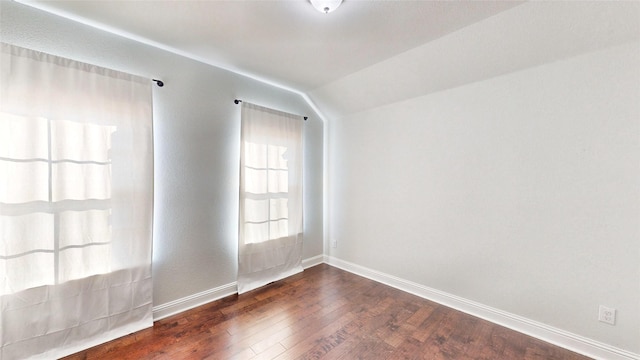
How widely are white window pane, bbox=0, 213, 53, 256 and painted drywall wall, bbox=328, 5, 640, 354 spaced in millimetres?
2942

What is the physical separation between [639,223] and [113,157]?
379cm

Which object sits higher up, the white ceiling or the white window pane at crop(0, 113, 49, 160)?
the white ceiling

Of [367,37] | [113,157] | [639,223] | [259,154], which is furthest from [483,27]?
[113,157]

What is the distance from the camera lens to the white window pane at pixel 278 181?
2.89m

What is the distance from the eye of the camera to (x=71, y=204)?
5.58 ft

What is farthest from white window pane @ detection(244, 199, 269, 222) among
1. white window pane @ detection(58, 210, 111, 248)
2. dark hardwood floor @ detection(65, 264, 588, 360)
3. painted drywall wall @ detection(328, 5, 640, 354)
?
painted drywall wall @ detection(328, 5, 640, 354)

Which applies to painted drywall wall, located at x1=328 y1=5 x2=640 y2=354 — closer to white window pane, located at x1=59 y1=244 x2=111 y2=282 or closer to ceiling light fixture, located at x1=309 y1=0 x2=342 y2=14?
ceiling light fixture, located at x1=309 y1=0 x2=342 y2=14

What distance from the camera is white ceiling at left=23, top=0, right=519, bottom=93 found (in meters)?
1.63

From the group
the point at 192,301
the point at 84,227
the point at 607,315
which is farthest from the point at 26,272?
the point at 607,315

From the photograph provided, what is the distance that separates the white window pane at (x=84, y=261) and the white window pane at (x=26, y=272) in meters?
0.06

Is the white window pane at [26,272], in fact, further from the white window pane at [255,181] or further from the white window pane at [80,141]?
the white window pane at [255,181]

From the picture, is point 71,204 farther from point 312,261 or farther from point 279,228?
point 312,261

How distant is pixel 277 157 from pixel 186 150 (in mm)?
1002

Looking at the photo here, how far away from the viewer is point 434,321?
2143 millimetres
